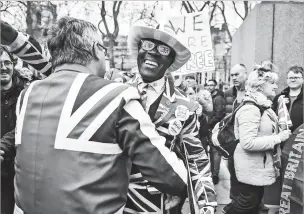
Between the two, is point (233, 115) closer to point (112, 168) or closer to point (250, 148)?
point (250, 148)

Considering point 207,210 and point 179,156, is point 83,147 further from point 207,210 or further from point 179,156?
point 207,210

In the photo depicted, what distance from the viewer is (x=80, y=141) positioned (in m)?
1.63

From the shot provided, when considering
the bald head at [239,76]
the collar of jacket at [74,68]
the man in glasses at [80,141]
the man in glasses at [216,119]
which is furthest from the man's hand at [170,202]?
the man in glasses at [216,119]

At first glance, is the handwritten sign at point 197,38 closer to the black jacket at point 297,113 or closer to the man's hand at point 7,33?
the black jacket at point 297,113

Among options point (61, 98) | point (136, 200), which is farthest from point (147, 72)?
point (61, 98)

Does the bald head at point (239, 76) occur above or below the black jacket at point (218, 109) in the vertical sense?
above

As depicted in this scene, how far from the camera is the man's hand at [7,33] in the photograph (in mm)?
2574

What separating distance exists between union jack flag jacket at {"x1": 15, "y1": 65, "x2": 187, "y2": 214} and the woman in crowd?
8.69 ft

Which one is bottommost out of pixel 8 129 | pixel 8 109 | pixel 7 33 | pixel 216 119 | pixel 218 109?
pixel 216 119

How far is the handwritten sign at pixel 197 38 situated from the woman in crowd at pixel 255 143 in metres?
1.84

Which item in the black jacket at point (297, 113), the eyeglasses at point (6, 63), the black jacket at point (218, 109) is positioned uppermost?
the eyeglasses at point (6, 63)

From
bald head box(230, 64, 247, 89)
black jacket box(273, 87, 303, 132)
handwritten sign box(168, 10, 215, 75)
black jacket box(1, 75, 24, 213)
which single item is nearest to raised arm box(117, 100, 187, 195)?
black jacket box(1, 75, 24, 213)

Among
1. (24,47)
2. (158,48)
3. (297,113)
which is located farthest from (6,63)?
(297,113)

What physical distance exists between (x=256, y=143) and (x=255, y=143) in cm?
1
